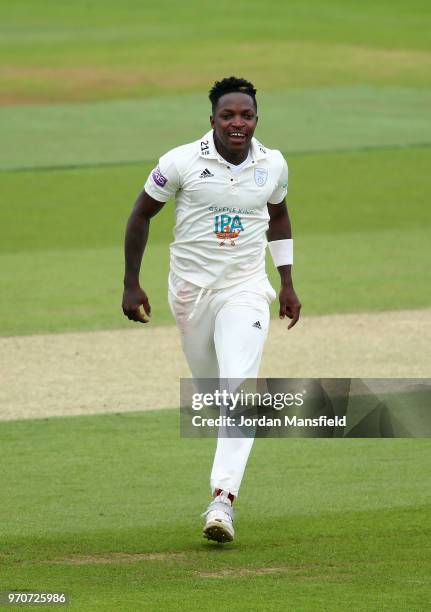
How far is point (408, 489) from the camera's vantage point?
888 cm

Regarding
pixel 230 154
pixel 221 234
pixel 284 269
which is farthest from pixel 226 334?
pixel 230 154

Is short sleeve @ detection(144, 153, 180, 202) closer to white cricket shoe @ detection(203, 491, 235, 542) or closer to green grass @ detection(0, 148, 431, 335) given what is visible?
white cricket shoe @ detection(203, 491, 235, 542)

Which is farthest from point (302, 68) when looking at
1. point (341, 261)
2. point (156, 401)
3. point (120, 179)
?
point (156, 401)

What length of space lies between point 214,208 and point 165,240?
33.8 feet

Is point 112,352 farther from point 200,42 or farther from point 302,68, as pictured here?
point 200,42

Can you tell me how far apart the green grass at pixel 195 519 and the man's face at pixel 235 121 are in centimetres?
210

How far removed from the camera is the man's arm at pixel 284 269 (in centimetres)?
855

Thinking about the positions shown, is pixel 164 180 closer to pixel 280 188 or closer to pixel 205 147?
pixel 205 147

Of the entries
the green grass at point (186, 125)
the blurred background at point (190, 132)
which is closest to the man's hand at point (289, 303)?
the blurred background at point (190, 132)

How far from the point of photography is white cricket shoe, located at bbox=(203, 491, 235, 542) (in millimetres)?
7582

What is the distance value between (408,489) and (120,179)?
46.1ft

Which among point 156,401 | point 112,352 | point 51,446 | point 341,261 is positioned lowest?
point 51,446

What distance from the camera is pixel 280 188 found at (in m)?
8.37

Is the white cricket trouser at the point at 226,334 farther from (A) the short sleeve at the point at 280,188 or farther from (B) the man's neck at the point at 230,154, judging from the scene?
(B) the man's neck at the point at 230,154
